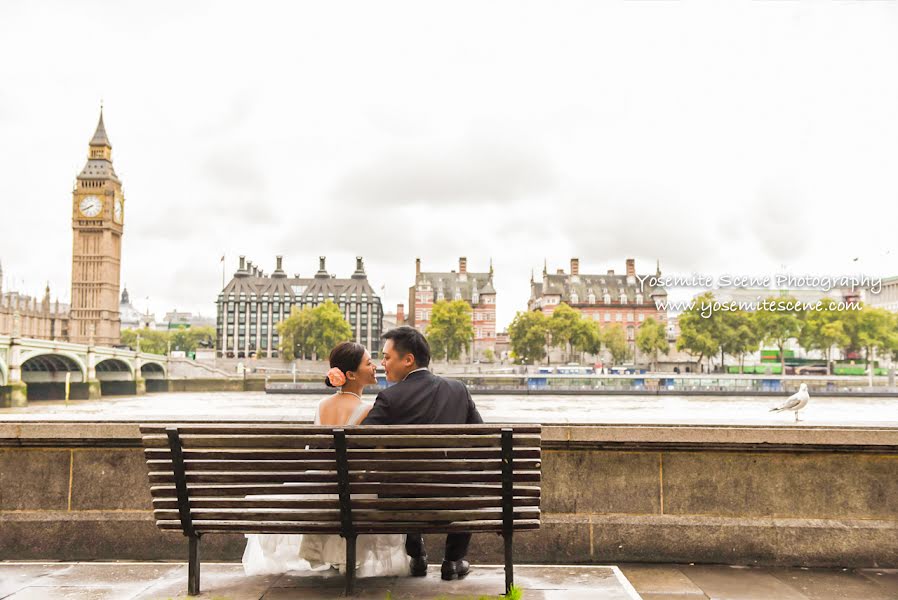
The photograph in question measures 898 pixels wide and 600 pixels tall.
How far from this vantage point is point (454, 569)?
374cm

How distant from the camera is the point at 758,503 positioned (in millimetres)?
4754

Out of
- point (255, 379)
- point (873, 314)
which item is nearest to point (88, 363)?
point (255, 379)

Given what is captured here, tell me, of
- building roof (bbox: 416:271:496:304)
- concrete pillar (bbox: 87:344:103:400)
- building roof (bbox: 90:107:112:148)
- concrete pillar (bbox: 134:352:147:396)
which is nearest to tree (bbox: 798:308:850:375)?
building roof (bbox: 416:271:496:304)

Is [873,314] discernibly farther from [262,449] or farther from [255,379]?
[262,449]

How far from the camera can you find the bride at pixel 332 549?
378 cm

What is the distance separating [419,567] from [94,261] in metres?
119

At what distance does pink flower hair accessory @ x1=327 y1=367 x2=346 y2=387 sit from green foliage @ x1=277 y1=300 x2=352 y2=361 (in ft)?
287

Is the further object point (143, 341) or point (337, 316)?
point (143, 341)

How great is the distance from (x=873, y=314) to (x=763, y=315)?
12.2m

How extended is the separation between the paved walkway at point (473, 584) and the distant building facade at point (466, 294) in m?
100

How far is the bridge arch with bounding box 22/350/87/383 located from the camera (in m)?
63.0

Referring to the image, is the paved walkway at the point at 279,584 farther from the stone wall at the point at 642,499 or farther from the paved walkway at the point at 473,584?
the stone wall at the point at 642,499

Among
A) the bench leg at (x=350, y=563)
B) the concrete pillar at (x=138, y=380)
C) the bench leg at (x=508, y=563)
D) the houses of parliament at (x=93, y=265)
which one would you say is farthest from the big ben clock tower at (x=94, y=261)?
the bench leg at (x=508, y=563)

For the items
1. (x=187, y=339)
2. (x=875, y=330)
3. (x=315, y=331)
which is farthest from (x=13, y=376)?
(x=187, y=339)
